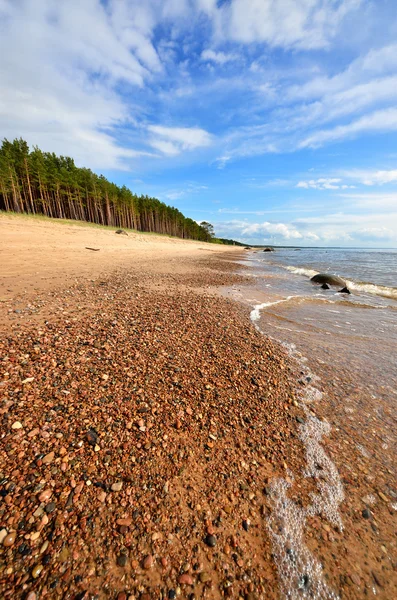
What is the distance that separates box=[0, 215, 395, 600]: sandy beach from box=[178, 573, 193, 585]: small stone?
0.4 inches

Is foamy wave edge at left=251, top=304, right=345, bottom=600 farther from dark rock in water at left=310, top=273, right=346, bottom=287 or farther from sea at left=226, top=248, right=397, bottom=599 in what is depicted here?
dark rock in water at left=310, top=273, right=346, bottom=287

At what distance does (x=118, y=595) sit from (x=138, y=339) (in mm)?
4089

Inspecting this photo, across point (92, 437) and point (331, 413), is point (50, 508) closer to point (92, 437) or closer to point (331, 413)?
point (92, 437)

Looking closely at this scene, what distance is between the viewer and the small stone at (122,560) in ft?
6.42

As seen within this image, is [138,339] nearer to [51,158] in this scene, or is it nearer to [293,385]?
[293,385]

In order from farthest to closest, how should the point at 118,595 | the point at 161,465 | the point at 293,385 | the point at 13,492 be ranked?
the point at 293,385 < the point at 161,465 < the point at 13,492 < the point at 118,595

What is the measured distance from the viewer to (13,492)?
2277 millimetres

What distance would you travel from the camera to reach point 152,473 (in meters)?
2.69

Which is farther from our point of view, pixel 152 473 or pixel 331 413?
pixel 331 413

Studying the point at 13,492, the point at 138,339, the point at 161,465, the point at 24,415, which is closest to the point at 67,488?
the point at 13,492

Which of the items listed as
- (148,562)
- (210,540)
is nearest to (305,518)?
(210,540)

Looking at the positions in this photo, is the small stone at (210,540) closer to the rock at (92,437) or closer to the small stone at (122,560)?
the small stone at (122,560)

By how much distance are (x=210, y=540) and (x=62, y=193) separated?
66601mm

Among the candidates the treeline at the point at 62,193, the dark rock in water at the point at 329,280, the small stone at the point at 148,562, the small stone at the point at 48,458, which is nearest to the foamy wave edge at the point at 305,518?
the small stone at the point at 148,562
